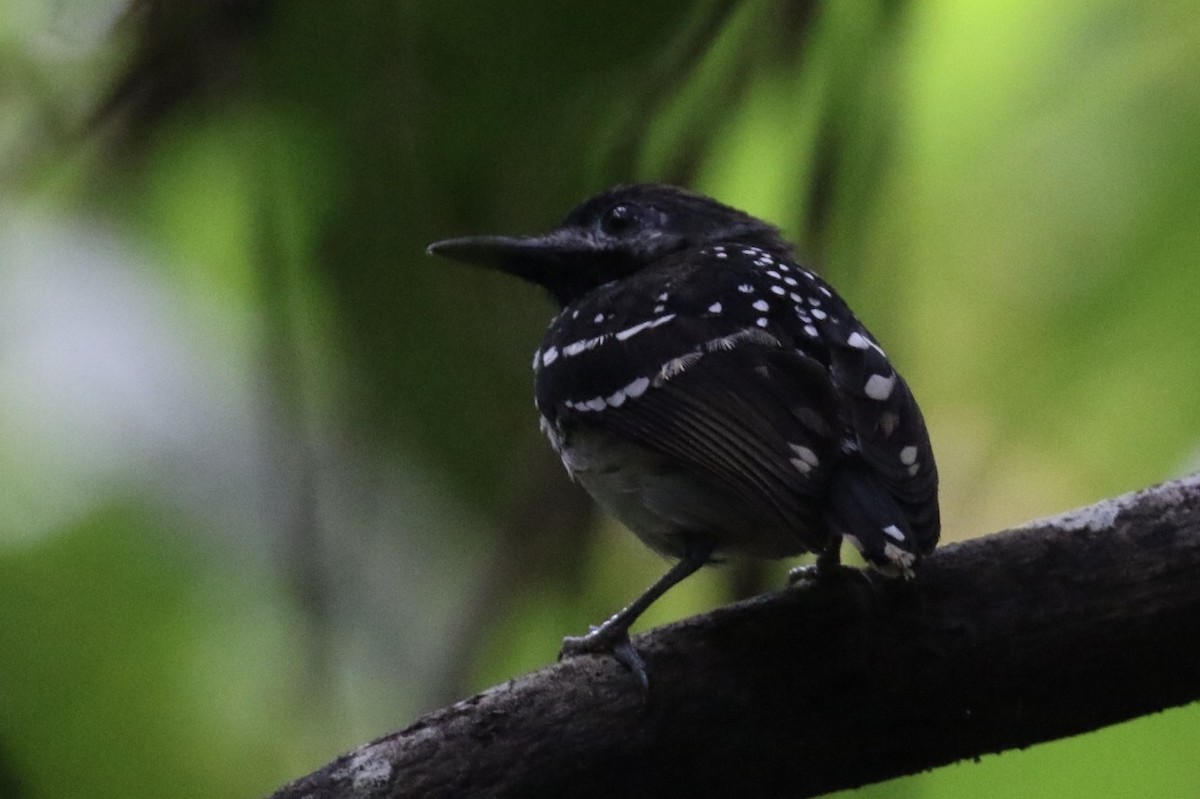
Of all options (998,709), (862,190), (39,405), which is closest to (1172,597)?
(998,709)

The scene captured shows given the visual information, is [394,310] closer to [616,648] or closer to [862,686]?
[616,648]

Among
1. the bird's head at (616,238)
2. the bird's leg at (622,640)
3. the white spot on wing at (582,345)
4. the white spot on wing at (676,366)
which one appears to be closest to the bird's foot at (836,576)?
the bird's leg at (622,640)

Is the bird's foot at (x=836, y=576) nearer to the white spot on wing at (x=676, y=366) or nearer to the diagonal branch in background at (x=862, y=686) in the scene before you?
the diagonal branch in background at (x=862, y=686)

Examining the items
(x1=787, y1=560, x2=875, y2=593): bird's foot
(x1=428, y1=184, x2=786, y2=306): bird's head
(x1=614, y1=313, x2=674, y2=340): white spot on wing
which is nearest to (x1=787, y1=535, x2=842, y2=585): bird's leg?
(x1=787, y1=560, x2=875, y2=593): bird's foot

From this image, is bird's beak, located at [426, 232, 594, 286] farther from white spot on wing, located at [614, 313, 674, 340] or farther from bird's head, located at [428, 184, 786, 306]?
white spot on wing, located at [614, 313, 674, 340]

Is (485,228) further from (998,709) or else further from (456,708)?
(998,709)

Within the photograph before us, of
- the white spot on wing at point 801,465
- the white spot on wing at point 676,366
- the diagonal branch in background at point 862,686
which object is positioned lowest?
the diagonal branch in background at point 862,686
